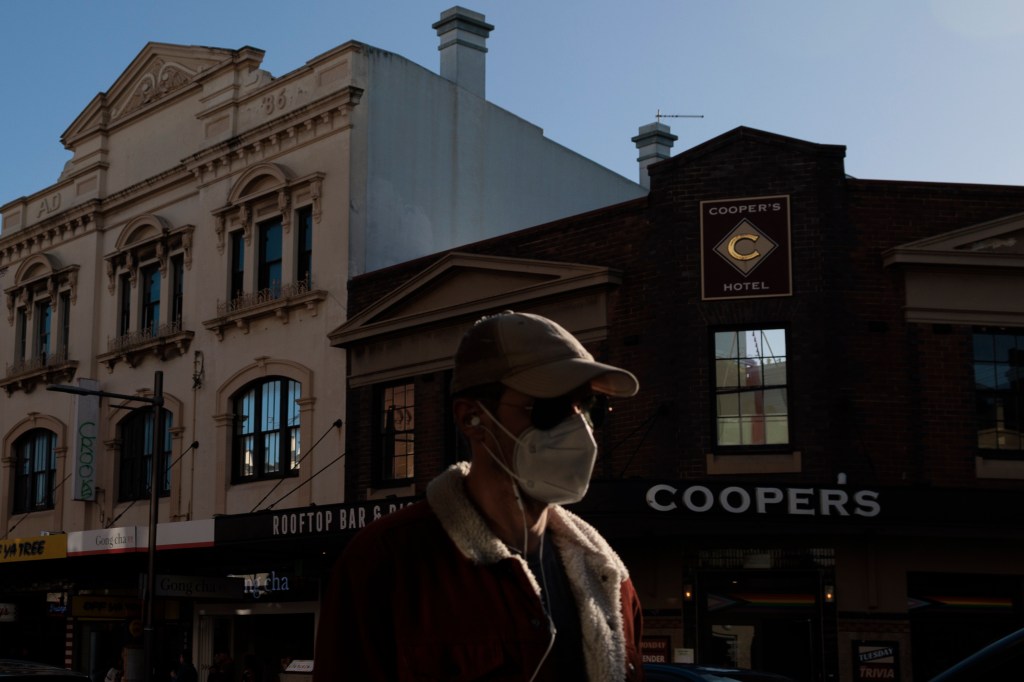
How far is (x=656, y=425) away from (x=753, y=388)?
165 centimetres

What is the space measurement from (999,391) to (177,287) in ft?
63.1

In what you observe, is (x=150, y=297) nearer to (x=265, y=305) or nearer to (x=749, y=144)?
(x=265, y=305)

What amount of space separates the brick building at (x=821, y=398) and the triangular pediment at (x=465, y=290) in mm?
947

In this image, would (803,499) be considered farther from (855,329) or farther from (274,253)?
(274,253)

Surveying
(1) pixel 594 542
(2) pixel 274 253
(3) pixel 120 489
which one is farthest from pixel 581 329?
(1) pixel 594 542

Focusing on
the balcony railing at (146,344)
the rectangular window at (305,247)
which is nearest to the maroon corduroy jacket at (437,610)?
the rectangular window at (305,247)

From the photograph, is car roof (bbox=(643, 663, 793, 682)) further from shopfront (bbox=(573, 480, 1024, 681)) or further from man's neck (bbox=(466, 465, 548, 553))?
shopfront (bbox=(573, 480, 1024, 681))

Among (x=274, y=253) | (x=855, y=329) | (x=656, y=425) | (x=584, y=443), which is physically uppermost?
(x=274, y=253)

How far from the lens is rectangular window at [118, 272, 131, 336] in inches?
1366

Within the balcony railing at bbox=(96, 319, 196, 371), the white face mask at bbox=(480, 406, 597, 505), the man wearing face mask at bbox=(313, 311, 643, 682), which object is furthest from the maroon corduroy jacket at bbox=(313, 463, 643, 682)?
the balcony railing at bbox=(96, 319, 196, 371)

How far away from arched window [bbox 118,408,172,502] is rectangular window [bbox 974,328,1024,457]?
60.7 feet

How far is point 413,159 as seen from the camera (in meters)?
29.9

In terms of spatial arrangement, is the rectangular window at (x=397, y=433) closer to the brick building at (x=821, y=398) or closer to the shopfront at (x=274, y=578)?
the shopfront at (x=274, y=578)

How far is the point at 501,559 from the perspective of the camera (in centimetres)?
339
